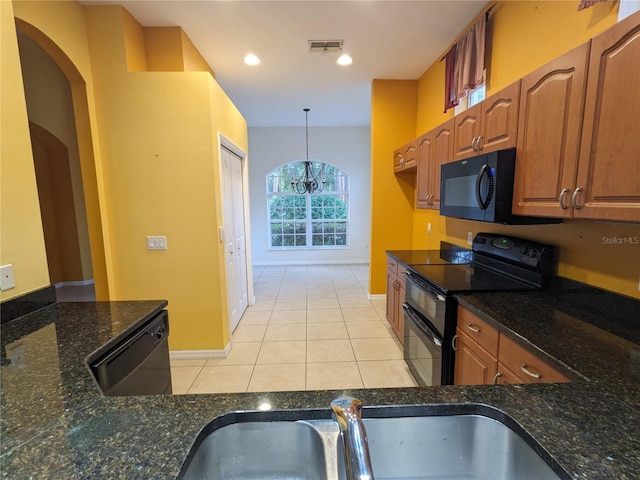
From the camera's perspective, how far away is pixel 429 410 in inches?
30.6

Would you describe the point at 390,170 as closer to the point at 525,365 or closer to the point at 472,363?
the point at 472,363

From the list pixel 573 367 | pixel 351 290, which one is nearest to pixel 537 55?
pixel 573 367

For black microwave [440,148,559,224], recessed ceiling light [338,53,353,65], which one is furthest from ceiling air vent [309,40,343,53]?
black microwave [440,148,559,224]

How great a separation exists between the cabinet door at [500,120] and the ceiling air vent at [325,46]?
173cm

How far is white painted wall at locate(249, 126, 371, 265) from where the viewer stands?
21.4 ft

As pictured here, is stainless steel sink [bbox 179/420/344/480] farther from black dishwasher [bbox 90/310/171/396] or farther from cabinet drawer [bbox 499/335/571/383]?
cabinet drawer [bbox 499/335/571/383]

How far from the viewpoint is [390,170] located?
399cm

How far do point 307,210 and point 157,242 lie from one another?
4.48 m

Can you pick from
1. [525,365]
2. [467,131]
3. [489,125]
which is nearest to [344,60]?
[467,131]

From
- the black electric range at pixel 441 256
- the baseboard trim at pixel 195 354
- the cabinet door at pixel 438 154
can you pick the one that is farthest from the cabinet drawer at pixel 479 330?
the baseboard trim at pixel 195 354

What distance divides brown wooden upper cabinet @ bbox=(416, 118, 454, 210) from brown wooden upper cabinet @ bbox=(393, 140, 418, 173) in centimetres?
18

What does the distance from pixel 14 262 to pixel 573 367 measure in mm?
2414

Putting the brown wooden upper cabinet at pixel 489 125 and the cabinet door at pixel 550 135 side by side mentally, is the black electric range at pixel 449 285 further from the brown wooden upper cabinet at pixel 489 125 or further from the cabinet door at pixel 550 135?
the brown wooden upper cabinet at pixel 489 125

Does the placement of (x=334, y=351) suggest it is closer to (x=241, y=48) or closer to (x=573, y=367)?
(x=573, y=367)
